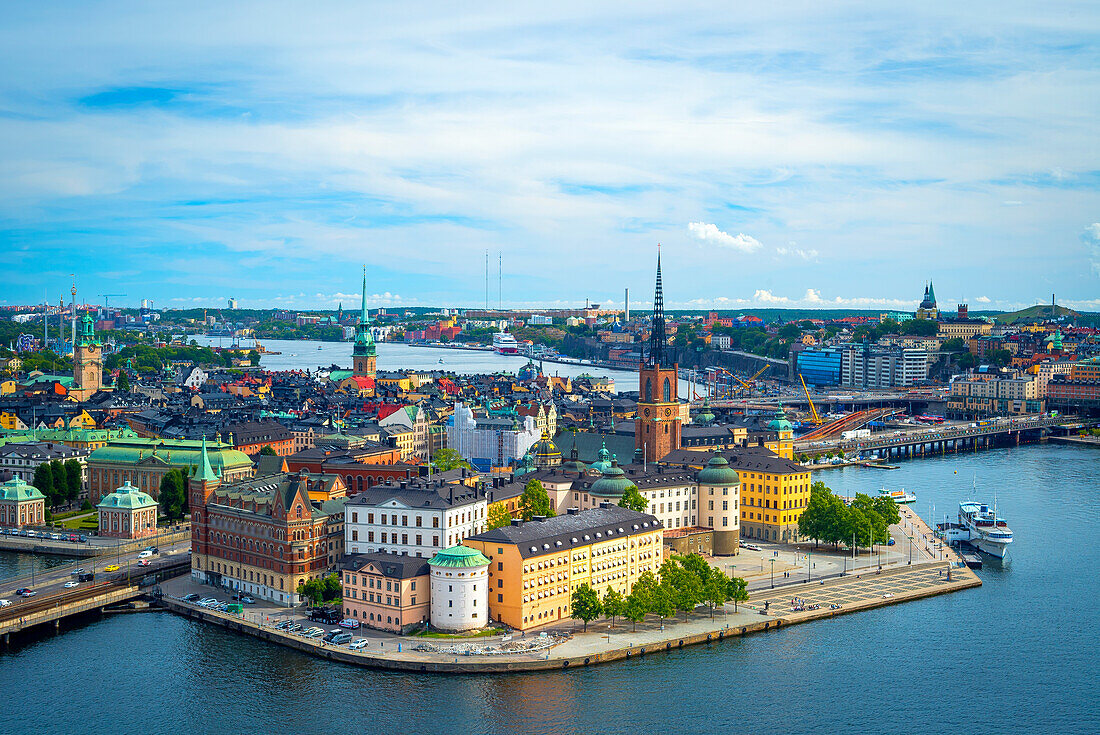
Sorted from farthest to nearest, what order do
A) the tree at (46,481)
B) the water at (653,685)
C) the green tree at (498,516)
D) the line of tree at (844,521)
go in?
1. the tree at (46,481)
2. the line of tree at (844,521)
3. the green tree at (498,516)
4. the water at (653,685)

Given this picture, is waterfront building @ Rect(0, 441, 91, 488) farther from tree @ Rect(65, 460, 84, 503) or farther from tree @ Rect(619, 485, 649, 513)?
tree @ Rect(619, 485, 649, 513)

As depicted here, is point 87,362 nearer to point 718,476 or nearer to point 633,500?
point 633,500

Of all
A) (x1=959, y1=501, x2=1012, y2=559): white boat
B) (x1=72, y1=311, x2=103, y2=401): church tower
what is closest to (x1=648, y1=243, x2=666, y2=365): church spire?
(x1=959, y1=501, x2=1012, y2=559): white boat

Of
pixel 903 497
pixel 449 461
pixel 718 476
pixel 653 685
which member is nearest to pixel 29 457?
pixel 449 461

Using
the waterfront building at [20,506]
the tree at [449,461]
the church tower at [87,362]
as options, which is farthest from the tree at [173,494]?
the church tower at [87,362]

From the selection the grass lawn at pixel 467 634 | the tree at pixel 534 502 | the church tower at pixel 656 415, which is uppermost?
the church tower at pixel 656 415

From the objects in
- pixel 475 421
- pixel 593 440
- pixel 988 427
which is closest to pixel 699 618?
pixel 593 440

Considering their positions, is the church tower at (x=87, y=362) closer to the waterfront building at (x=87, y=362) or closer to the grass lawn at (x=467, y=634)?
the waterfront building at (x=87, y=362)

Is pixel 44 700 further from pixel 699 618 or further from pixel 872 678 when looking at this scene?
pixel 872 678
